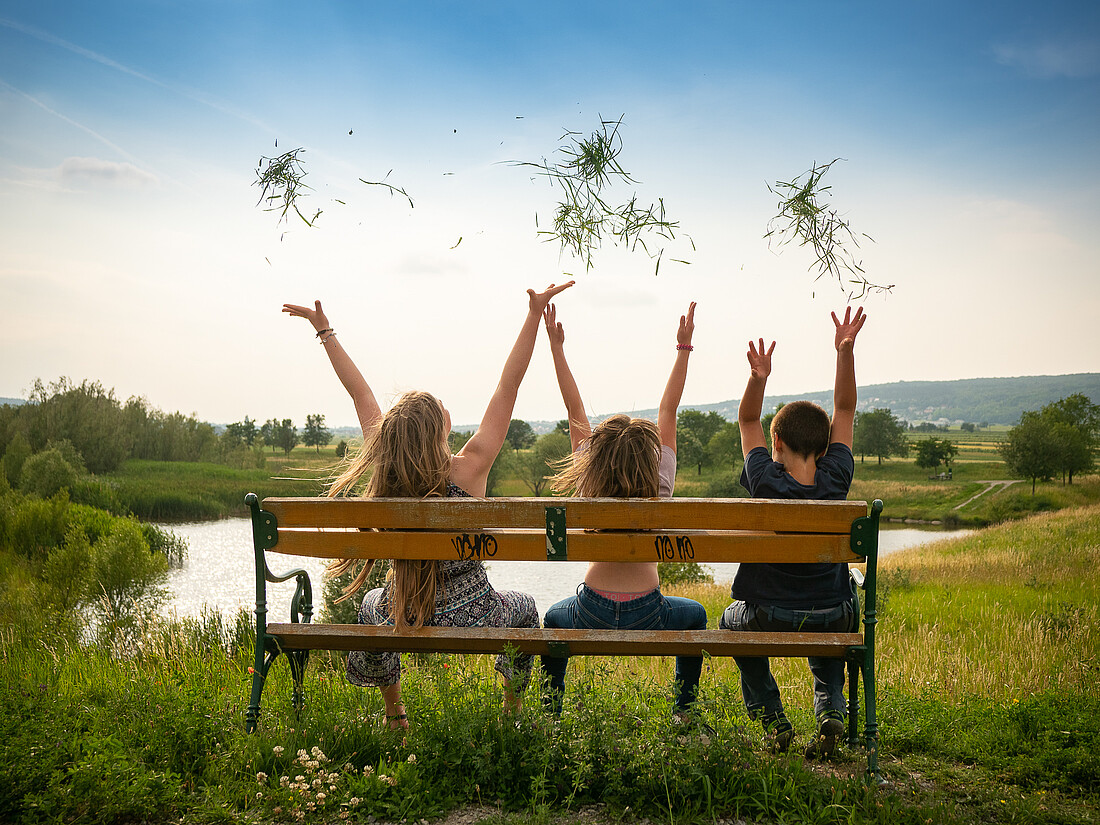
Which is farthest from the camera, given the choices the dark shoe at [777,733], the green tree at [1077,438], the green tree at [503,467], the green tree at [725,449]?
the green tree at [725,449]

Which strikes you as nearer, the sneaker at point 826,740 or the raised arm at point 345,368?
the sneaker at point 826,740

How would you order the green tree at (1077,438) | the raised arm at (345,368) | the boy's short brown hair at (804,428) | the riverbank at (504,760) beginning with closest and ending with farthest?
the riverbank at (504,760), the boy's short brown hair at (804,428), the raised arm at (345,368), the green tree at (1077,438)

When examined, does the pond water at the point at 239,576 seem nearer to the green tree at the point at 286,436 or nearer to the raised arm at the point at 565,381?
the raised arm at the point at 565,381

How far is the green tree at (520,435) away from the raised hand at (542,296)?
29.9 metres

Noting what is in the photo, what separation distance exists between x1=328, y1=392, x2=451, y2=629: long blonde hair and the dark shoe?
59.9 inches

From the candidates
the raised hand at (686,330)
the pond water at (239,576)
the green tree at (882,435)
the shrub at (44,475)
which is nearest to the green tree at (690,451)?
the pond water at (239,576)

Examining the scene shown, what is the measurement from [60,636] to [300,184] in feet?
30.1

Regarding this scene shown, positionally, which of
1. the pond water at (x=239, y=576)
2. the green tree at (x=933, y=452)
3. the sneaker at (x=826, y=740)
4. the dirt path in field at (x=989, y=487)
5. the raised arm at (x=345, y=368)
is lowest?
the pond water at (x=239, y=576)

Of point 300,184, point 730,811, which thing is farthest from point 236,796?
point 300,184

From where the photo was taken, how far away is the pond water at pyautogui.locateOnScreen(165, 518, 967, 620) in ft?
69.6

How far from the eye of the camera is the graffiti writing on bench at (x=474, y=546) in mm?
2871

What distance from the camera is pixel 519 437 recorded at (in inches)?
1384

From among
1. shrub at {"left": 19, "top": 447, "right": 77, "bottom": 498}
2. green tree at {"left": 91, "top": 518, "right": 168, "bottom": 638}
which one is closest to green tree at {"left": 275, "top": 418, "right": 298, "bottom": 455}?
shrub at {"left": 19, "top": 447, "right": 77, "bottom": 498}

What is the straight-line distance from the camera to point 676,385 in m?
3.60
